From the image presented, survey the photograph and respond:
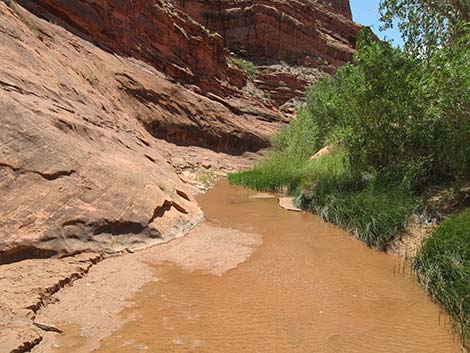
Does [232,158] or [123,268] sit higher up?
[123,268]

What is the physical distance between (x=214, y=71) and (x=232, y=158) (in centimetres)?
913

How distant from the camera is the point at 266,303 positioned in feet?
15.0

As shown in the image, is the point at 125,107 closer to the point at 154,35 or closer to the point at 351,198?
the point at 154,35

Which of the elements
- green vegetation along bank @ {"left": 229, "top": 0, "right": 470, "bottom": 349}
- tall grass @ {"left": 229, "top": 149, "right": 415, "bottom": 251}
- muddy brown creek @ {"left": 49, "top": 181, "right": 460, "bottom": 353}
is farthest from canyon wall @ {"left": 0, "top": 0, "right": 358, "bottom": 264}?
green vegetation along bank @ {"left": 229, "top": 0, "right": 470, "bottom": 349}

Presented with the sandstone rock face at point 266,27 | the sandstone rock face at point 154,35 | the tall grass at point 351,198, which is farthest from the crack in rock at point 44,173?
the sandstone rock face at point 266,27

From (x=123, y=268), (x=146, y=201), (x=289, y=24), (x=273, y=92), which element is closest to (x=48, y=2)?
(x=146, y=201)

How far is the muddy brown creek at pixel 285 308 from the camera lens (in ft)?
12.1

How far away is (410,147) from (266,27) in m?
41.0

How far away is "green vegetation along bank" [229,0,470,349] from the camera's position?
5.61 m

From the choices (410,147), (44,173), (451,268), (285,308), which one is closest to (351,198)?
(410,147)

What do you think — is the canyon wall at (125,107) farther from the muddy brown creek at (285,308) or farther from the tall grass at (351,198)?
the tall grass at (351,198)

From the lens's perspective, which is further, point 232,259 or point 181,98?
point 181,98

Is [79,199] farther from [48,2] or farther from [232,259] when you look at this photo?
[48,2]

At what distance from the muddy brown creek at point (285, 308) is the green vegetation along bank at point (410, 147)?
598 millimetres
